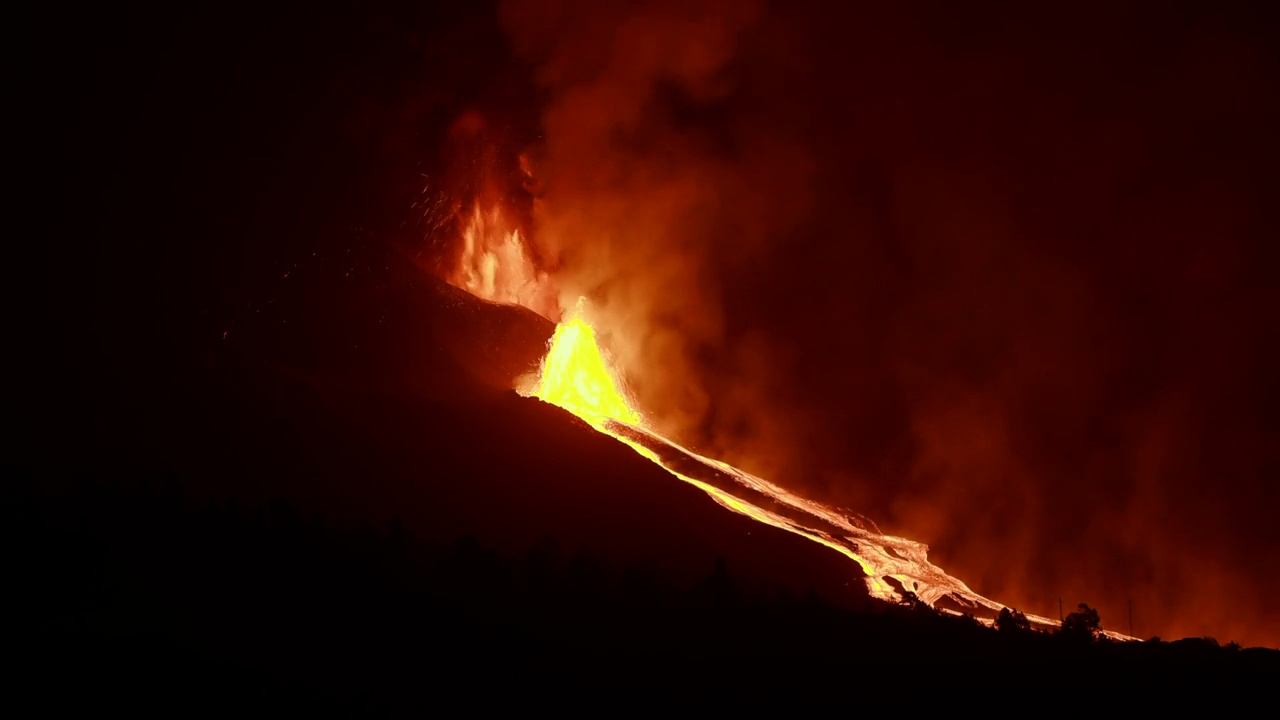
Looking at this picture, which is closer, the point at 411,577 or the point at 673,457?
the point at 411,577

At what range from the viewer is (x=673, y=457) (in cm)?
3322

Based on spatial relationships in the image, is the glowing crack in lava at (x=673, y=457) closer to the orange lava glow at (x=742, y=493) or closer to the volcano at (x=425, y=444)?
the orange lava glow at (x=742, y=493)

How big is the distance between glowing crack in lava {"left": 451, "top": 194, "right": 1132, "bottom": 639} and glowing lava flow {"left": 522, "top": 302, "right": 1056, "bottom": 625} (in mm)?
33

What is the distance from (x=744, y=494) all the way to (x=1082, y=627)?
11473 mm

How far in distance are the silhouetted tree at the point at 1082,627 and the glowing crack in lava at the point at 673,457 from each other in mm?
3556

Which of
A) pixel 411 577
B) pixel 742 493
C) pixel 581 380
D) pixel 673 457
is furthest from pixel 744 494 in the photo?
pixel 411 577

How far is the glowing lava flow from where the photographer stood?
29578 mm

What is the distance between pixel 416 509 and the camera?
84.2 feet

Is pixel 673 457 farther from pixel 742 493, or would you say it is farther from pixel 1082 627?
pixel 1082 627

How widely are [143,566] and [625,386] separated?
22.2m

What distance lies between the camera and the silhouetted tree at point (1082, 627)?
72.3 feet

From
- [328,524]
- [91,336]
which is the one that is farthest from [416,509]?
[91,336]

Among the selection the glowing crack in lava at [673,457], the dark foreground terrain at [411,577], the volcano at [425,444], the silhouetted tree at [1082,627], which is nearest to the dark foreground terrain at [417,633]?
the dark foreground terrain at [411,577]

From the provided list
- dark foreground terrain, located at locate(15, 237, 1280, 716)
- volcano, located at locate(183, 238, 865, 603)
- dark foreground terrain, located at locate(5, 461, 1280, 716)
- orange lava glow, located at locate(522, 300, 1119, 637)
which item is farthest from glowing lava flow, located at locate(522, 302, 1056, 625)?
dark foreground terrain, located at locate(5, 461, 1280, 716)
